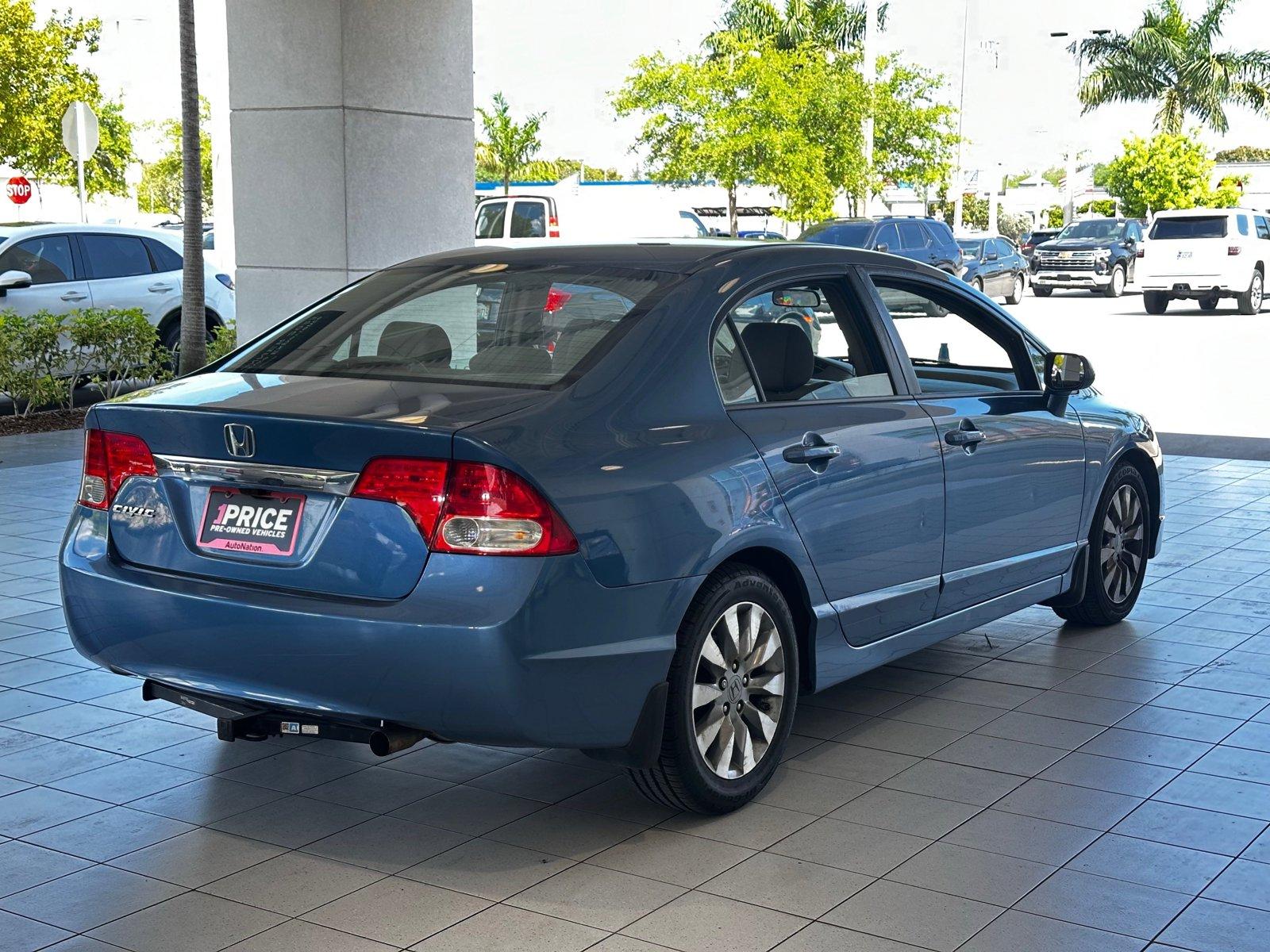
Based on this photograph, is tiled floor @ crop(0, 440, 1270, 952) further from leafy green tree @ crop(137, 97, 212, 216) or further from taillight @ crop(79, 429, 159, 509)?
leafy green tree @ crop(137, 97, 212, 216)

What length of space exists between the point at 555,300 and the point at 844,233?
24683 mm

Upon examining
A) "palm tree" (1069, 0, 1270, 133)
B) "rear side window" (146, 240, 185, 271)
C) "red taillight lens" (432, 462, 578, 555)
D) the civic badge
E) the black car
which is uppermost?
"palm tree" (1069, 0, 1270, 133)

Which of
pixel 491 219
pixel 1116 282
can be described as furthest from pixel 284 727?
pixel 1116 282

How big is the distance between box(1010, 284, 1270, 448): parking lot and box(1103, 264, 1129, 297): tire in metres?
1.07

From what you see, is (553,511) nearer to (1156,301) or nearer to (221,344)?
(221,344)

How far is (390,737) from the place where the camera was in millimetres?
4105

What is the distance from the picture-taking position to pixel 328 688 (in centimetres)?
406

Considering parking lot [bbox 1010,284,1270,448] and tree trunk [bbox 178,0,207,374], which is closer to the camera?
tree trunk [bbox 178,0,207,374]

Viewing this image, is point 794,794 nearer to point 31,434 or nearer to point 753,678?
point 753,678

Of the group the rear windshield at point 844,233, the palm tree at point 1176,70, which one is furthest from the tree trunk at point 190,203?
the palm tree at point 1176,70

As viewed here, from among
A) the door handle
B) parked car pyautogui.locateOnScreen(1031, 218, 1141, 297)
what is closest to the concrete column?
the door handle

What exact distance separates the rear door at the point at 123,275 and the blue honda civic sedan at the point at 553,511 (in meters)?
11.1

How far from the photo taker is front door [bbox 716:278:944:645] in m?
4.79

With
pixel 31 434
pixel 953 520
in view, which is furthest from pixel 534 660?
pixel 31 434
